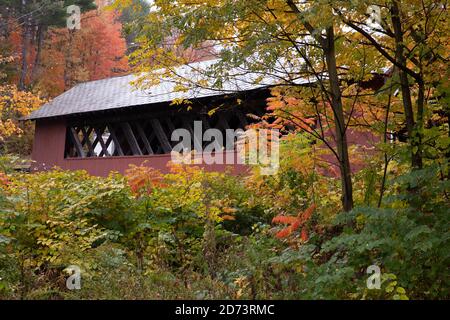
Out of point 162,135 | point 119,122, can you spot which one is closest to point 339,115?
point 162,135

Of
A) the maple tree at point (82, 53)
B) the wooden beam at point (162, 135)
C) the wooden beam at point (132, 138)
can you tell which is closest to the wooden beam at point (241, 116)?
the wooden beam at point (162, 135)

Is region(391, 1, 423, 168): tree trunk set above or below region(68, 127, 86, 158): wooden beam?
below

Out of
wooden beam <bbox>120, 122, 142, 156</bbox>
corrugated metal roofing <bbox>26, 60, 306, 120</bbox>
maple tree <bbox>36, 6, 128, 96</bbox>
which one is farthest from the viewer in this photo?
maple tree <bbox>36, 6, 128, 96</bbox>

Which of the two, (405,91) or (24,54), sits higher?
(24,54)

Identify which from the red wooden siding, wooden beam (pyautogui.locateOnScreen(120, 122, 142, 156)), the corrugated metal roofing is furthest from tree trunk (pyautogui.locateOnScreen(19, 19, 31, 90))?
wooden beam (pyautogui.locateOnScreen(120, 122, 142, 156))

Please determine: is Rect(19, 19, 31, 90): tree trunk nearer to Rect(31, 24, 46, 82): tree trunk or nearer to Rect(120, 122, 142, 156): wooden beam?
Rect(31, 24, 46, 82): tree trunk

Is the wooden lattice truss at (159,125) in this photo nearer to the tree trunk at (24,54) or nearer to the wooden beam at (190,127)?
the wooden beam at (190,127)

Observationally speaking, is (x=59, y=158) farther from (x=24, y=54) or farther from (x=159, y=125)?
(x=24, y=54)

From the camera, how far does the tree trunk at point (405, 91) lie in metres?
3.95

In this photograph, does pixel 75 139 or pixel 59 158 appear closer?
pixel 75 139

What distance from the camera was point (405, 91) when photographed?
4.14 m

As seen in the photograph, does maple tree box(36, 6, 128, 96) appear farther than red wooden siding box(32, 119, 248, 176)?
Yes

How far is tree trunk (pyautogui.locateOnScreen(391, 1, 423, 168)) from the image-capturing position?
3.95 m
